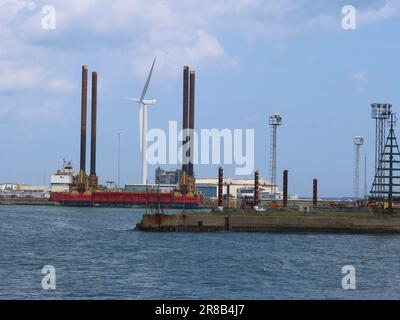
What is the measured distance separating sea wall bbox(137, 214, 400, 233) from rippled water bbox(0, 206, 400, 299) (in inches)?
130

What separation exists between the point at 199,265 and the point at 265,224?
114 ft

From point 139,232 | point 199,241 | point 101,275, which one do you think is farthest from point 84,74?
point 101,275

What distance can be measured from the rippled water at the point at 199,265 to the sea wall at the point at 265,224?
10.8 feet

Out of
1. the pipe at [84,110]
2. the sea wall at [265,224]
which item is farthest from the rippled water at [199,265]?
the pipe at [84,110]

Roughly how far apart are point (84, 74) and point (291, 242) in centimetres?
12228

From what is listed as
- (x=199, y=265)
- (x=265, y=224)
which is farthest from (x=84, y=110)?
(x=199, y=265)

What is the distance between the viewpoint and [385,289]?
131 ft

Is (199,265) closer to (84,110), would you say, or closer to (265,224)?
(265,224)

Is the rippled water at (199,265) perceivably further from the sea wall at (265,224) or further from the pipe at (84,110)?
the pipe at (84,110)

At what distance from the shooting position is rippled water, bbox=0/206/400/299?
37875 mm

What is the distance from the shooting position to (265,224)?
8438 cm

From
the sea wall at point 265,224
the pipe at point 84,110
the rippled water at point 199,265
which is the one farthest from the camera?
the pipe at point 84,110

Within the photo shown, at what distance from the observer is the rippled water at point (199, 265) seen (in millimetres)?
37875
